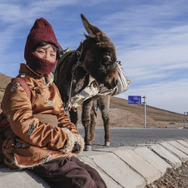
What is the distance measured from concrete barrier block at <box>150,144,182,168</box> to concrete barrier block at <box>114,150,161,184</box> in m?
0.99

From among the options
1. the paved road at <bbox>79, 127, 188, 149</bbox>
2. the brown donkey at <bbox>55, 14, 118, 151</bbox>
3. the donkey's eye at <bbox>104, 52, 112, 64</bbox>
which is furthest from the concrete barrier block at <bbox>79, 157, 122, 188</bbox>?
the paved road at <bbox>79, 127, 188, 149</bbox>

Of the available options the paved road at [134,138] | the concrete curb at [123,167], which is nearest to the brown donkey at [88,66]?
the concrete curb at [123,167]

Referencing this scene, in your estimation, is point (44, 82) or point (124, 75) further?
point (124, 75)

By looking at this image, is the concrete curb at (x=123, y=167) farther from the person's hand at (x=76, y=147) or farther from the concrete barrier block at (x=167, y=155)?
the person's hand at (x=76, y=147)

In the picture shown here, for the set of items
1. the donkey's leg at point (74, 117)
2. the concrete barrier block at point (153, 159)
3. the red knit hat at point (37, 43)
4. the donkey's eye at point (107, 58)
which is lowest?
the concrete barrier block at point (153, 159)

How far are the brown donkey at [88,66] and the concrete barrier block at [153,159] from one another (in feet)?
3.93

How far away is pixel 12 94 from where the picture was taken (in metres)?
2.80

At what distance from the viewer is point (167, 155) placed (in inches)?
Answer: 257

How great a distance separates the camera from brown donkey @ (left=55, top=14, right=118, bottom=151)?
19.8ft

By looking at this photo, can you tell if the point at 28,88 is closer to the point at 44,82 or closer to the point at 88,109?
the point at 44,82

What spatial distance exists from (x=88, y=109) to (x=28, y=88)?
13.7ft

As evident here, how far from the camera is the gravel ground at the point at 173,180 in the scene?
16.1ft

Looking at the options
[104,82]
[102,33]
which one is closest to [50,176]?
[104,82]

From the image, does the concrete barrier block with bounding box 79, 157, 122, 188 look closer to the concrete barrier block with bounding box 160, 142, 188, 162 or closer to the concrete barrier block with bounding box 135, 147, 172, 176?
the concrete barrier block with bounding box 135, 147, 172, 176
